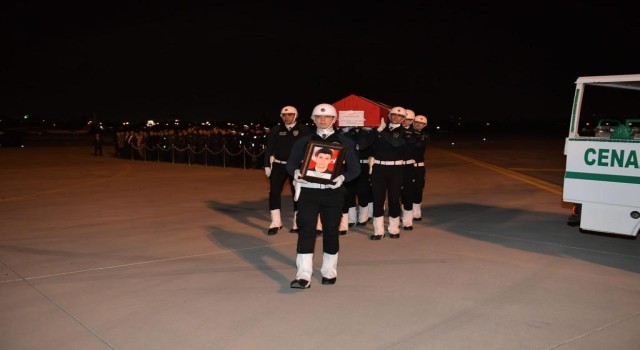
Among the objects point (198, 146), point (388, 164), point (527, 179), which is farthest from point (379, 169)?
point (198, 146)

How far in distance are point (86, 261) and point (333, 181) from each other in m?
3.57

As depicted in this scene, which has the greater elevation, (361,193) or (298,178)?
(298,178)

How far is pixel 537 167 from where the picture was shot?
2150cm

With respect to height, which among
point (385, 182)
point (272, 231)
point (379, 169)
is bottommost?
point (272, 231)

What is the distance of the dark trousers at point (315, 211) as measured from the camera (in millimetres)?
5984

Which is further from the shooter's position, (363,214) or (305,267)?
(363,214)

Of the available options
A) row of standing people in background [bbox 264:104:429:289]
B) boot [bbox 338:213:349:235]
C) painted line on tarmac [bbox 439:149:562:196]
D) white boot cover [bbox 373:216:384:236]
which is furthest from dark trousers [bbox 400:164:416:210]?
painted line on tarmac [bbox 439:149:562:196]

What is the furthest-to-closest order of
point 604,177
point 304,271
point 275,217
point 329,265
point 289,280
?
point 275,217 → point 604,177 → point 289,280 → point 329,265 → point 304,271

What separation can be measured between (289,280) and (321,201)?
1104mm

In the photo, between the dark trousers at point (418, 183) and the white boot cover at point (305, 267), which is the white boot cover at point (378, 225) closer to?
the dark trousers at point (418, 183)

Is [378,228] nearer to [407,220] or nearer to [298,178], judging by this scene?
[407,220]

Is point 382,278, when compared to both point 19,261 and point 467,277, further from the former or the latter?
point 19,261

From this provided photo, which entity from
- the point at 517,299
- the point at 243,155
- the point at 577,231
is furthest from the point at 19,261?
the point at 243,155

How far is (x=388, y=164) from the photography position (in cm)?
832
